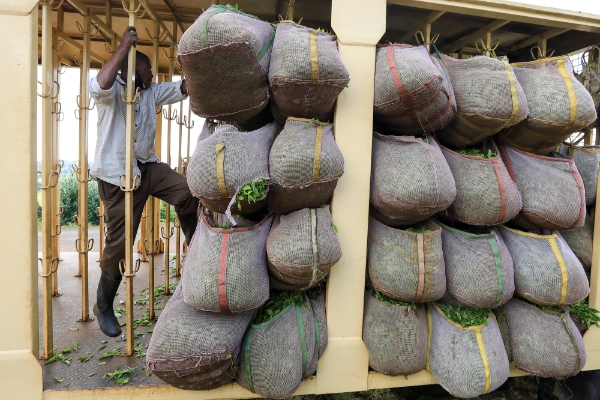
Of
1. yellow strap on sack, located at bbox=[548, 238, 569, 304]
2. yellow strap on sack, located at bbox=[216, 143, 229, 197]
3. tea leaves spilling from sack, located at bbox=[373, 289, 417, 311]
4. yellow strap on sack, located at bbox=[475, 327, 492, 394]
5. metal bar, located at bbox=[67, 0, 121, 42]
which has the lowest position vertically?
yellow strap on sack, located at bbox=[475, 327, 492, 394]

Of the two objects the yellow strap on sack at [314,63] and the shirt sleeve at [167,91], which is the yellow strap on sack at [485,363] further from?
the shirt sleeve at [167,91]

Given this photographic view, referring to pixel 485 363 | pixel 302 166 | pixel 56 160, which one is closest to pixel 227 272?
pixel 302 166

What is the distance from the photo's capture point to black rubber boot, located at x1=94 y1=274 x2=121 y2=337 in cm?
235

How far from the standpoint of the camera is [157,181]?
8.66 feet

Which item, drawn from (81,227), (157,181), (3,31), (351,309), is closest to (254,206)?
(351,309)

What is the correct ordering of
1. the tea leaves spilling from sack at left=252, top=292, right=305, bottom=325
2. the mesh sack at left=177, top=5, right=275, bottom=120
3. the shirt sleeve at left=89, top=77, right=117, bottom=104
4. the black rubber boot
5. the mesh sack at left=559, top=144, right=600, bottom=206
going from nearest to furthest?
the mesh sack at left=177, top=5, right=275, bottom=120 → the tea leaves spilling from sack at left=252, top=292, right=305, bottom=325 → the shirt sleeve at left=89, top=77, right=117, bottom=104 → the black rubber boot → the mesh sack at left=559, top=144, right=600, bottom=206

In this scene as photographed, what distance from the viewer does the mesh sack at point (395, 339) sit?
1946mm

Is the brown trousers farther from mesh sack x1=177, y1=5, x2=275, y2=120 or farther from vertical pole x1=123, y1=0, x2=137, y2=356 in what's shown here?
mesh sack x1=177, y1=5, x2=275, y2=120

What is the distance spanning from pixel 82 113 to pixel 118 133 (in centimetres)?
57

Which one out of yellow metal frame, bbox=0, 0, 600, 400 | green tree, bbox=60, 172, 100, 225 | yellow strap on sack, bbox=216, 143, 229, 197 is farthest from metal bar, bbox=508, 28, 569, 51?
green tree, bbox=60, 172, 100, 225

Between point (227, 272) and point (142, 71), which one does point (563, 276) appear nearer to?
point (227, 272)

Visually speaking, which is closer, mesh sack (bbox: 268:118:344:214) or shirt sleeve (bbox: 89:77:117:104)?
mesh sack (bbox: 268:118:344:214)

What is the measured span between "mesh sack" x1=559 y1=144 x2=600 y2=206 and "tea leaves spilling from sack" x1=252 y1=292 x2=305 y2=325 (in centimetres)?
216

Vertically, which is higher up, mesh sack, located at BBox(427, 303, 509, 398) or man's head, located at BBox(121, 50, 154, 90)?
man's head, located at BBox(121, 50, 154, 90)
